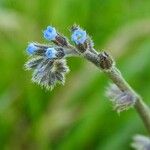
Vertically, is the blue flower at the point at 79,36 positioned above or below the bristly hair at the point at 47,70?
above

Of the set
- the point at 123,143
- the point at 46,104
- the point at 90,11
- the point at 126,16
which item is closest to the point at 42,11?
the point at 90,11

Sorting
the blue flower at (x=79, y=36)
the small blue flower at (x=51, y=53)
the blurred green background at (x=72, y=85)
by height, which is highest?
the blurred green background at (x=72, y=85)

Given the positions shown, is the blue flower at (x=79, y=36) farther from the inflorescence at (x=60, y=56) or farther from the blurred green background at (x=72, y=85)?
the blurred green background at (x=72, y=85)

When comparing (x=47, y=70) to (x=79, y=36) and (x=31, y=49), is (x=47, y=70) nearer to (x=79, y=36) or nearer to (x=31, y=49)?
(x=31, y=49)

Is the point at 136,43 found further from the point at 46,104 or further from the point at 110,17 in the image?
the point at 46,104

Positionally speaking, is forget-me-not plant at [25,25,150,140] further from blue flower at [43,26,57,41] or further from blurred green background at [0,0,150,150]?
blurred green background at [0,0,150,150]

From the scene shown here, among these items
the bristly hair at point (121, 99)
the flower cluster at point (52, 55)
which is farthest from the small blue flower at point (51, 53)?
the bristly hair at point (121, 99)

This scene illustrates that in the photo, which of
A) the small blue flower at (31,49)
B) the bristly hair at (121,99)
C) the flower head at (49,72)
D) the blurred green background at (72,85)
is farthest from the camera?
the blurred green background at (72,85)
